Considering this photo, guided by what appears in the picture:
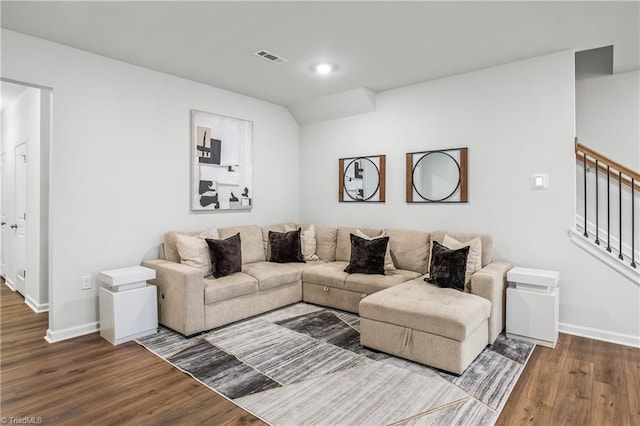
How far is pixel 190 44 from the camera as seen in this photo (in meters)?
Answer: 3.25

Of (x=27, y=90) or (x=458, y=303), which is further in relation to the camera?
(x=27, y=90)

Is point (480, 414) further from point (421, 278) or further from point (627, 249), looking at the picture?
point (627, 249)

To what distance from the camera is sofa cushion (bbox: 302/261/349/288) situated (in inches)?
158

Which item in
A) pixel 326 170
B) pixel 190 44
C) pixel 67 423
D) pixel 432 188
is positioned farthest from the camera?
pixel 326 170

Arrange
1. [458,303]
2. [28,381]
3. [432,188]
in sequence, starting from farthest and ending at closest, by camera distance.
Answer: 1. [432,188]
2. [458,303]
3. [28,381]

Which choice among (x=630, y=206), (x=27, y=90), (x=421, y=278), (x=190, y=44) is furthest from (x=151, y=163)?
(x=630, y=206)

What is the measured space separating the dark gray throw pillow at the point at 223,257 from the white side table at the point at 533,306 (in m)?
2.69

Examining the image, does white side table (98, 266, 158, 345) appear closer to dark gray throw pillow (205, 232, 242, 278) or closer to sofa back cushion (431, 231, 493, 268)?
dark gray throw pillow (205, 232, 242, 278)

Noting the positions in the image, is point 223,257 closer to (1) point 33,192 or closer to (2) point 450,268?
(2) point 450,268

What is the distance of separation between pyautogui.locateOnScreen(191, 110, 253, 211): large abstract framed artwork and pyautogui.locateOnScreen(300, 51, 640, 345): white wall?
1.69 meters

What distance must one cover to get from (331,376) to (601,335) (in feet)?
8.46

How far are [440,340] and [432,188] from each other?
2.08m

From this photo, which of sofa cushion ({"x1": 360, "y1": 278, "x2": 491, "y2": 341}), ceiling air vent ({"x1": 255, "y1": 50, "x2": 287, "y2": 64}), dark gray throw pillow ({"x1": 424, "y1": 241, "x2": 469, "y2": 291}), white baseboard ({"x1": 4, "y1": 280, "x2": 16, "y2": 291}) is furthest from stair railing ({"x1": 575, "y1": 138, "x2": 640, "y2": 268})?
white baseboard ({"x1": 4, "y1": 280, "x2": 16, "y2": 291})

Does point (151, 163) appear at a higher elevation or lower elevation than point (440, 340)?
higher
